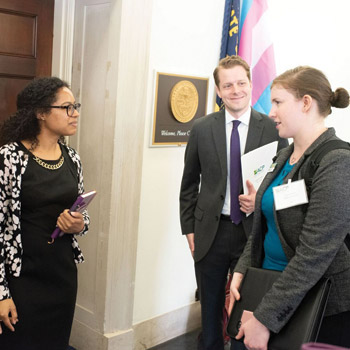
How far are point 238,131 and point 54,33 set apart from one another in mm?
1302

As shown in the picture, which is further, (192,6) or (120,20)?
(192,6)

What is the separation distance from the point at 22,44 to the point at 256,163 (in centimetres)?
153

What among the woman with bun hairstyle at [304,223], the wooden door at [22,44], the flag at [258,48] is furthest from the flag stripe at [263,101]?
the woman with bun hairstyle at [304,223]

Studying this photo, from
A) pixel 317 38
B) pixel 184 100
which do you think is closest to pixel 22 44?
pixel 184 100

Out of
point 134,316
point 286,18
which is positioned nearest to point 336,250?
point 134,316

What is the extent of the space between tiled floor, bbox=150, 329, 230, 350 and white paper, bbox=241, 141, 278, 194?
1.46m

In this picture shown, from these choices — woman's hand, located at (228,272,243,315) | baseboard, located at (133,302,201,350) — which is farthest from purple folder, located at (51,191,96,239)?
baseboard, located at (133,302,201,350)

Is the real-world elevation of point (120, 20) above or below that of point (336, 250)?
above

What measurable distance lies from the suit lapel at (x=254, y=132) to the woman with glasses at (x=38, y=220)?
0.89 meters

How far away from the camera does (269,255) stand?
73.3 inches

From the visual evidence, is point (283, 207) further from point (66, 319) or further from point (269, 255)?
point (66, 319)

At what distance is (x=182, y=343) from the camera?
140 inches

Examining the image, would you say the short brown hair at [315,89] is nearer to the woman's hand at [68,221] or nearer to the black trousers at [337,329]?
the black trousers at [337,329]

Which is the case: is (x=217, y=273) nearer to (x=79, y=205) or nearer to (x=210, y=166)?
(x=210, y=166)
